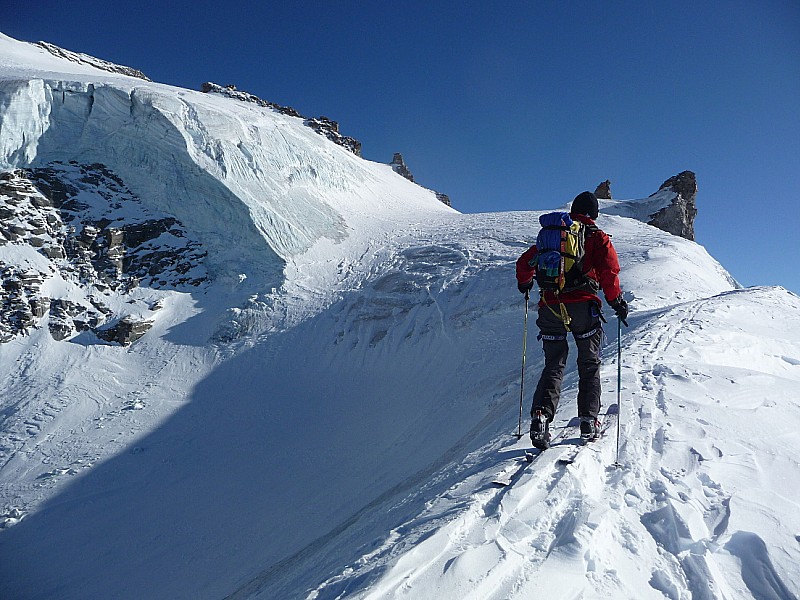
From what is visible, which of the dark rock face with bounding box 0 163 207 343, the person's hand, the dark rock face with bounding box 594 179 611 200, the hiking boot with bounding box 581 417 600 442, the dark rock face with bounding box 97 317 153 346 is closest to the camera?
the hiking boot with bounding box 581 417 600 442

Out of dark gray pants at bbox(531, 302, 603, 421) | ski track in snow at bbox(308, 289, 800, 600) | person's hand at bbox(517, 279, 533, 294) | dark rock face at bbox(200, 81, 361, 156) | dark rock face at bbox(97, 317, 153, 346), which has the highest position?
dark rock face at bbox(200, 81, 361, 156)

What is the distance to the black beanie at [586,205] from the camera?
4371 mm

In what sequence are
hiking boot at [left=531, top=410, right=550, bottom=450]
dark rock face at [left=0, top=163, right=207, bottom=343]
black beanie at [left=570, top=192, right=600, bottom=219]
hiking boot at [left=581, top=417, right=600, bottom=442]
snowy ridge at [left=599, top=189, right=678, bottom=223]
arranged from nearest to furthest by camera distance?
hiking boot at [left=531, top=410, right=550, bottom=450] < hiking boot at [left=581, top=417, right=600, bottom=442] < black beanie at [left=570, top=192, right=600, bottom=219] < dark rock face at [left=0, top=163, right=207, bottom=343] < snowy ridge at [left=599, top=189, right=678, bottom=223]

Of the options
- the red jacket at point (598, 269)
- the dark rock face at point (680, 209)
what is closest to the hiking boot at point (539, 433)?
the red jacket at point (598, 269)

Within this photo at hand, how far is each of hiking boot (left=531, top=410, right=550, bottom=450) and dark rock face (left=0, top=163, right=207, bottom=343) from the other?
16.3m

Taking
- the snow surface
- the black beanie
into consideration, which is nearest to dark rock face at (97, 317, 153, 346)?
the snow surface

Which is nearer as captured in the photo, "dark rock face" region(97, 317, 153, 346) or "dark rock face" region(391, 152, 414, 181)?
"dark rock face" region(97, 317, 153, 346)

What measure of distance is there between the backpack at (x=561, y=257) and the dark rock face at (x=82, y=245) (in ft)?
53.4

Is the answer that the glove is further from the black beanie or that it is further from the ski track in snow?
the ski track in snow

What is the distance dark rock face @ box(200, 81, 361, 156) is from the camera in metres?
40.4

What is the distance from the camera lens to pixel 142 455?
1155 cm

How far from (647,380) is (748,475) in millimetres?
1853

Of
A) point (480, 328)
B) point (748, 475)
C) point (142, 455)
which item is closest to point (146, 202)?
point (142, 455)

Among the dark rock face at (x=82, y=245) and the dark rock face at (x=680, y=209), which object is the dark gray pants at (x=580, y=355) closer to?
the dark rock face at (x=82, y=245)
